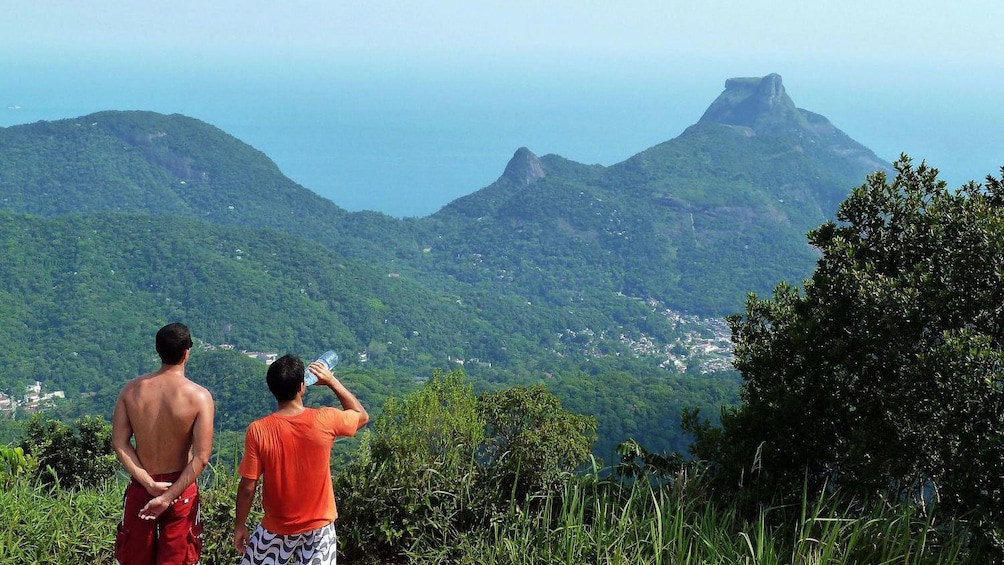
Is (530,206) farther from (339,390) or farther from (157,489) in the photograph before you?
(157,489)

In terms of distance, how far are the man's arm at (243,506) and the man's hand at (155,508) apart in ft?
0.96

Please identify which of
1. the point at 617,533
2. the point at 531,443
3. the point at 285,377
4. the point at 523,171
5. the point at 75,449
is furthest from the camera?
the point at 523,171

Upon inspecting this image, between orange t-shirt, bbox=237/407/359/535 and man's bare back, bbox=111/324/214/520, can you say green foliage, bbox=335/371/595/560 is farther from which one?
man's bare back, bbox=111/324/214/520

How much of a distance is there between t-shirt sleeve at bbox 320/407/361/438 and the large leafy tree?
6.15ft

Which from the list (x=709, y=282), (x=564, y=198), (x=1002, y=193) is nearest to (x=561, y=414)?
(x=1002, y=193)

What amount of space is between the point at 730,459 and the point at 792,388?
1.75ft

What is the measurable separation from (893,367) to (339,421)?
104 inches

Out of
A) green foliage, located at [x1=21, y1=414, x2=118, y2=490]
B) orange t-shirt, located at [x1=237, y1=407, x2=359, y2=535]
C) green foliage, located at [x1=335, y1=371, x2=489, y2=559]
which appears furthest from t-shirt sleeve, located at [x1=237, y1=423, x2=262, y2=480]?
green foliage, located at [x1=21, y1=414, x2=118, y2=490]

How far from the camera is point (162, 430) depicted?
10.2 ft

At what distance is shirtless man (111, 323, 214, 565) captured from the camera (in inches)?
121

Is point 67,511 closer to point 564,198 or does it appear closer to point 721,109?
point 564,198

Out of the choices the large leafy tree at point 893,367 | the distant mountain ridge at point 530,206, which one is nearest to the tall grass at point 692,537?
the large leafy tree at point 893,367

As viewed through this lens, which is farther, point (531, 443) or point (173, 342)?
point (531, 443)

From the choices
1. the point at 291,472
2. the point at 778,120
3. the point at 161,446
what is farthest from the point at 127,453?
the point at 778,120
